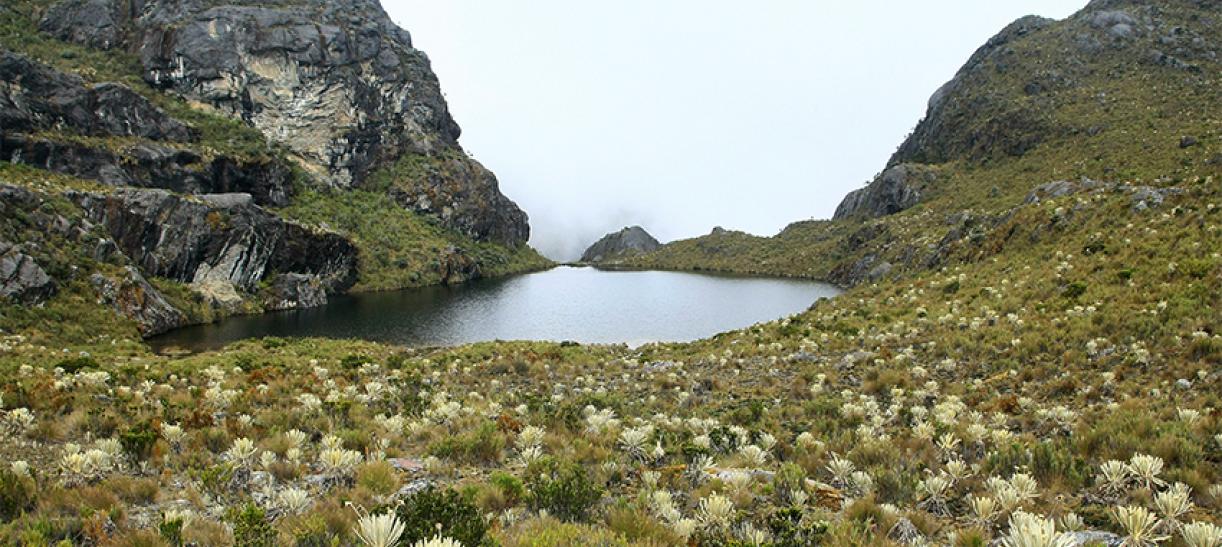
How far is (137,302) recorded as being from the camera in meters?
42.5

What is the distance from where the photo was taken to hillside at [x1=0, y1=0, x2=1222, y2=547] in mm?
5992

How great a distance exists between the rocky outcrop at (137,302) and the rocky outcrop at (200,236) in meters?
9.81

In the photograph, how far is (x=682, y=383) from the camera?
731 inches

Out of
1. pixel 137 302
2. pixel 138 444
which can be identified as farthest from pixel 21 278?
pixel 138 444

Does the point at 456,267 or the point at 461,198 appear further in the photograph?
the point at 461,198

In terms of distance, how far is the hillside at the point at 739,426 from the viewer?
5.99 metres

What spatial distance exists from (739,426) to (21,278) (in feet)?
154

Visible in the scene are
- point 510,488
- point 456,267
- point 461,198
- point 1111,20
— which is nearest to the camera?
point 510,488

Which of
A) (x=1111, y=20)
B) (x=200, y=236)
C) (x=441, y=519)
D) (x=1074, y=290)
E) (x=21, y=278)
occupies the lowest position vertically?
(x=441, y=519)

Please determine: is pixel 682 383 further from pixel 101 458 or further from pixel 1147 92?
pixel 1147 92

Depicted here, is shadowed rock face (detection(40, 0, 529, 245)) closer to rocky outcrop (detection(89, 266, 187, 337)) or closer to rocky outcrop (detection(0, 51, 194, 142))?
rocky outcrop (detection(0, 51, 194, 142))

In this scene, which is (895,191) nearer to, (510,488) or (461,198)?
(461,198)

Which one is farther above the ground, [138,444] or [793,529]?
[138,444]

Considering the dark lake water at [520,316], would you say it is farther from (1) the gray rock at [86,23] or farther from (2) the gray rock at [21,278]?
(1) the gray rock at [86,23]
